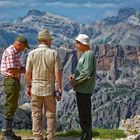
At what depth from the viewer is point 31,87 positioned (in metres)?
18.4

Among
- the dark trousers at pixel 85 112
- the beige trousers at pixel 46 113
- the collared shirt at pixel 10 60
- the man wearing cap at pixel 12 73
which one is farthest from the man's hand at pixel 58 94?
the collared shirt at pixel 10 60

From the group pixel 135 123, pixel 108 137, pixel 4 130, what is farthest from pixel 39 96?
pixel 135 123

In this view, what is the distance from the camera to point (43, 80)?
18.1m

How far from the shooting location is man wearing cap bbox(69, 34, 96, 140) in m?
18.9

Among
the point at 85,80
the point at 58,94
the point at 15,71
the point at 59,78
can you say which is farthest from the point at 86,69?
the point at 15,71

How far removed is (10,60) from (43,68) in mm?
2212

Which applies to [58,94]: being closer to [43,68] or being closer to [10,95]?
[43,68]

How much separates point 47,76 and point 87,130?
305 centimetres

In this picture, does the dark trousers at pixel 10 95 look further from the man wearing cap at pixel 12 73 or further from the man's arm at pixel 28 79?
the man's arm at pixel 28 79

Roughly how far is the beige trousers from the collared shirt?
2048 millimetres

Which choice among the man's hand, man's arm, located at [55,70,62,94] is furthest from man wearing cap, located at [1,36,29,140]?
man's arm, located at [55,70,62,94]

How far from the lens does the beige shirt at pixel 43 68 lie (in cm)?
1805

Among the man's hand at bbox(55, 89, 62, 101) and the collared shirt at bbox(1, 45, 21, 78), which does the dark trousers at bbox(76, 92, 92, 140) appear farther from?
the collared shirt at bbox(1, 45, 21, 78)

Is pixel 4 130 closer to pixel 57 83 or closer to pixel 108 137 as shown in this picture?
pixel 57 83
